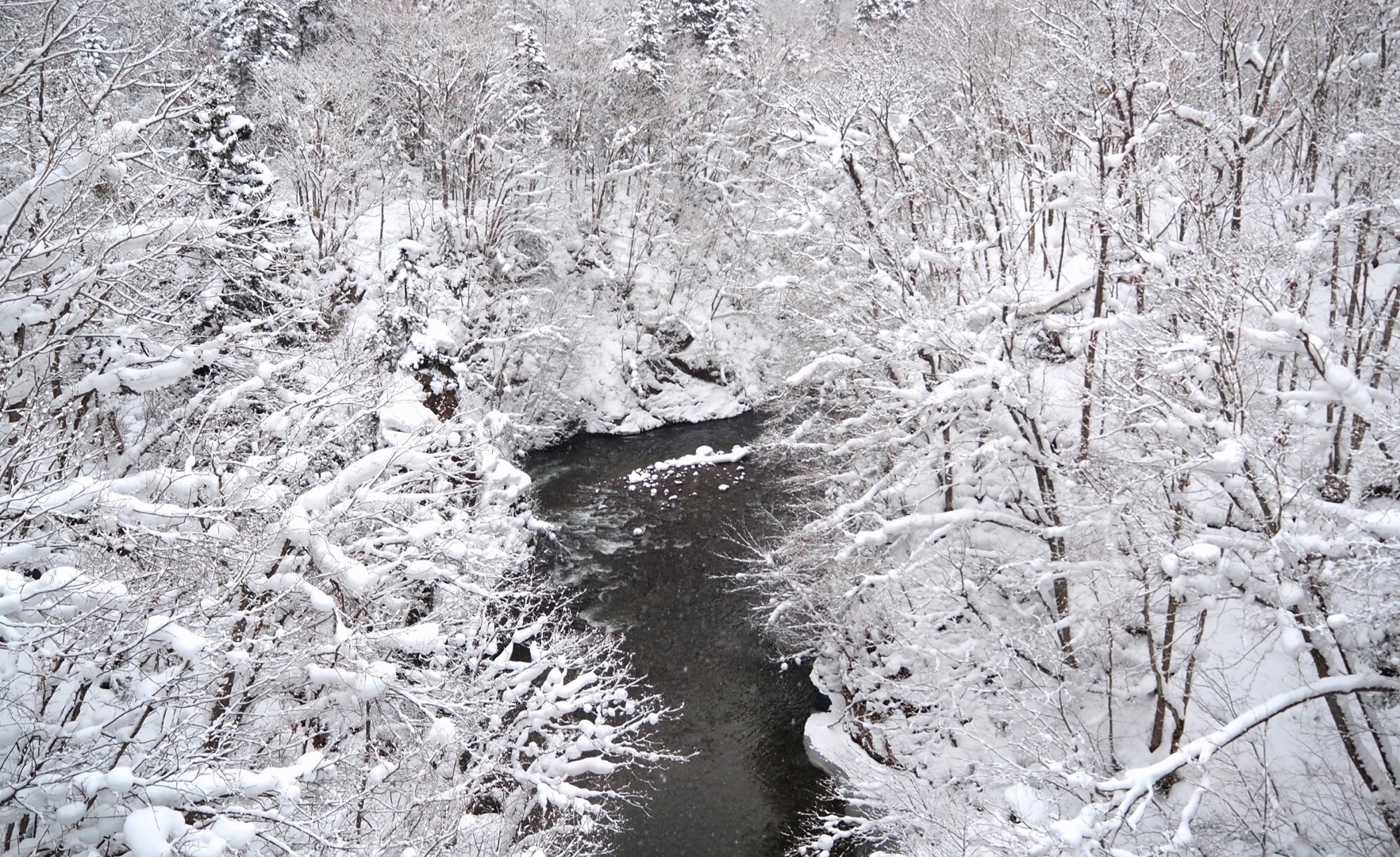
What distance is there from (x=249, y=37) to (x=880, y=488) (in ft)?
92.0

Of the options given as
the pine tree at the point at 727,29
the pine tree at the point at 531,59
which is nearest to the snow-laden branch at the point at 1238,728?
the pine tree at the point at 531,59

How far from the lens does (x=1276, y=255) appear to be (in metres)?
8.09

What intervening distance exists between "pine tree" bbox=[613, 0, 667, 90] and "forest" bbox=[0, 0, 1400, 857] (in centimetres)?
1255

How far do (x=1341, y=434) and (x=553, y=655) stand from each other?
31.9ft

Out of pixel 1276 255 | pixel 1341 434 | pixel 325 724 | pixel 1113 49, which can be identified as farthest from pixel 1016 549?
pixel 325 724

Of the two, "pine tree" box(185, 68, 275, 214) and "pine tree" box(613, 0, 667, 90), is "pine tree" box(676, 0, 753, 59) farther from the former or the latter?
"pine tree" box(185, 68, 275, 214)

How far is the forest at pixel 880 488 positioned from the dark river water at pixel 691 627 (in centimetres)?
69

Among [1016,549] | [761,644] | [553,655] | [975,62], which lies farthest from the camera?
[975,62]

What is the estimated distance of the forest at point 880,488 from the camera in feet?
17.3

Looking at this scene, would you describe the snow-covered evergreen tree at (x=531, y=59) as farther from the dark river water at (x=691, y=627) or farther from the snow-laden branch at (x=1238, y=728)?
the snow-laden branch at (x=1238, y=728)

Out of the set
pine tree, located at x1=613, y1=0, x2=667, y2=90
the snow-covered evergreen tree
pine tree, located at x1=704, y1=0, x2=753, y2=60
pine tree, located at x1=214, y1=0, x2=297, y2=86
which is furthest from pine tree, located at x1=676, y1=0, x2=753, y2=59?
pine tree, located at x1=214, y1=0, x2=297, y2=86

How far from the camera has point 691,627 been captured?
1525 centimetres

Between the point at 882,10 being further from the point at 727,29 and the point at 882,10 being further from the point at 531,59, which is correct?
the point at 531,59

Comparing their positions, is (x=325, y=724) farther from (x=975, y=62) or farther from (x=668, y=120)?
(x=668, y=120)
